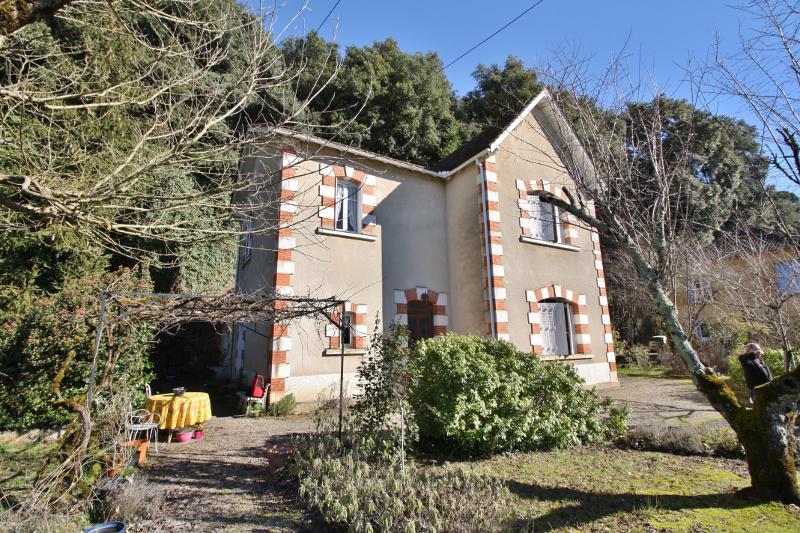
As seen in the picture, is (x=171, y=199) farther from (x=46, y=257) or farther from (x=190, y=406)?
(x=46, y=257)

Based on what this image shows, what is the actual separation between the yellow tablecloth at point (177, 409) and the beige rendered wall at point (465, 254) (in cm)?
644

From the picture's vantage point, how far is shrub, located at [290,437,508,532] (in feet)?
10.7

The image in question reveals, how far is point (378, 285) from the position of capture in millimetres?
9914

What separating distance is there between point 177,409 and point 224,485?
217 centimetres

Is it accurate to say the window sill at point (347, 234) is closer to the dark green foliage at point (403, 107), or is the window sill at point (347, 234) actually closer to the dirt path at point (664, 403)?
the dirt path at point (664, 403)

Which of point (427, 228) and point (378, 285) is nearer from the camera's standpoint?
point (378, 285)

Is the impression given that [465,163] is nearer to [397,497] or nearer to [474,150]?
[474,150]

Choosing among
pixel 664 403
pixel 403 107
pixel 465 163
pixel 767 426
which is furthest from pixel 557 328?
pixel 403 107

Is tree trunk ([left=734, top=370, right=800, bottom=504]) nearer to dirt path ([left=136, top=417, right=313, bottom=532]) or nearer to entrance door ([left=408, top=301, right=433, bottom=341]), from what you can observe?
dirt path ([left=136, top=417, right=313, bottom=532])

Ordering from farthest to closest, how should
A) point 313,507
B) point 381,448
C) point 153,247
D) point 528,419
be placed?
point 153,247 < point 528,419 < point 381,448 < point 313,507

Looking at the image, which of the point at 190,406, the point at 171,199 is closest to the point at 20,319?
the point at 190,406

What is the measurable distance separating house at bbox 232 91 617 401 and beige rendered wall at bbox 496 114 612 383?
4 centimetres

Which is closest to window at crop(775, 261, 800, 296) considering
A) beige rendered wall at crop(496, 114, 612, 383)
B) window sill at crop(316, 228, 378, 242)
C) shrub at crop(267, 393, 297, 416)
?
beige rendered wall at crop(496, 114, 612, 383)

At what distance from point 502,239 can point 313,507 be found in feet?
27.1
